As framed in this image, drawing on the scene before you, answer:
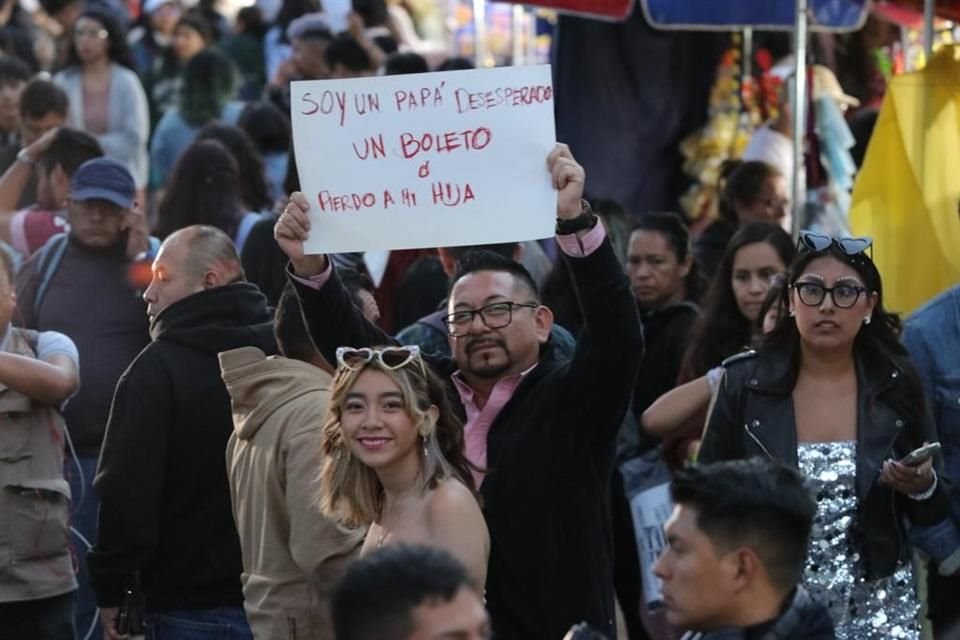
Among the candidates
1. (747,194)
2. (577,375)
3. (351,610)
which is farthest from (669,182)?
(351,610)

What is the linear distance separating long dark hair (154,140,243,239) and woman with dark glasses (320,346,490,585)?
381 centimetres

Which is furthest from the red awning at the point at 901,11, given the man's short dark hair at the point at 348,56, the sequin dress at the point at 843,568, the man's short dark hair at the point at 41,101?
the sequin dress at the point at 843,568

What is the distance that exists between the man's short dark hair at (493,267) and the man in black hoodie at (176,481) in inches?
29.9

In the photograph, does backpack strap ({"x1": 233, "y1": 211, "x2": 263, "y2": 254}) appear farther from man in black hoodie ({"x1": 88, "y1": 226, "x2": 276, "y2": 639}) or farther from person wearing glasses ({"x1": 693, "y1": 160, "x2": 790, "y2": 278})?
man in black hoodie ({"x1": 88, "y1": 226, "x2": 276, "y2": 639})

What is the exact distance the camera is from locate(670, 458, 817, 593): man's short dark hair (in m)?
4.38

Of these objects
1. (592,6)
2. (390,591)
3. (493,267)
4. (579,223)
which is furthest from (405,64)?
(390,591)

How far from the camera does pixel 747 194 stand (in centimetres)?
964

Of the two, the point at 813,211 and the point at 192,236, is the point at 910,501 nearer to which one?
the point at 192,236

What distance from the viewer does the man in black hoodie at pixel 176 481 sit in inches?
250

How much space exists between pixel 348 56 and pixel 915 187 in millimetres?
4764

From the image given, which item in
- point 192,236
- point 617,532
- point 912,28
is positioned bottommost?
point 617,532

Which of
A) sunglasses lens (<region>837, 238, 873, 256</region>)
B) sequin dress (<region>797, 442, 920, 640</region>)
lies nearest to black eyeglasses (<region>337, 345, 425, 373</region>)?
sequin dress (<region>797, 442, 920, 640</region>)

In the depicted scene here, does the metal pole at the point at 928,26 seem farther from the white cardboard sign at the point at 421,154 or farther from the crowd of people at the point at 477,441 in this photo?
the white cardboard sign at the point at 421,154

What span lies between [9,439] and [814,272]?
8.66 ft
